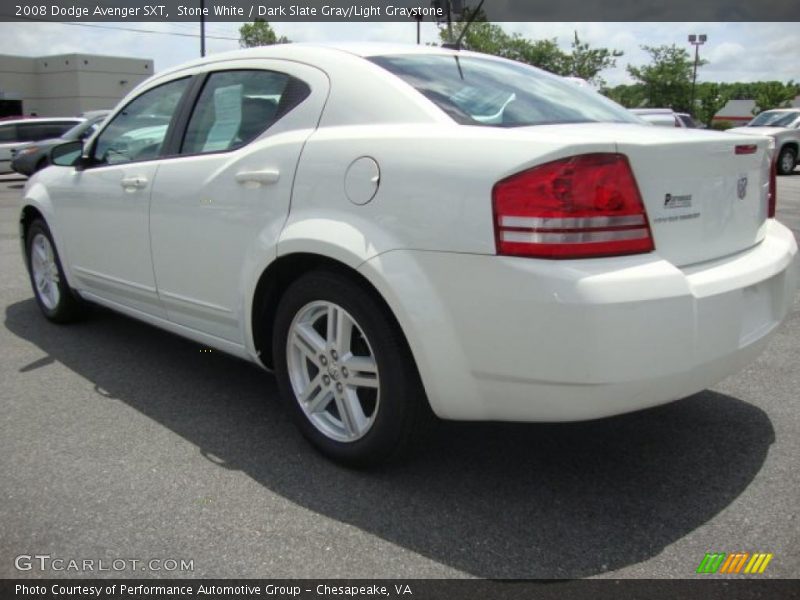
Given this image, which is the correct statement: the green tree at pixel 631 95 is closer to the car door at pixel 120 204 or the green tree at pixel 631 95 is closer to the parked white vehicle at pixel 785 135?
the parked white vehicle at pixel 785 135

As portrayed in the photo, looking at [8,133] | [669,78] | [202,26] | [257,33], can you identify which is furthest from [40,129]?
[669,78]

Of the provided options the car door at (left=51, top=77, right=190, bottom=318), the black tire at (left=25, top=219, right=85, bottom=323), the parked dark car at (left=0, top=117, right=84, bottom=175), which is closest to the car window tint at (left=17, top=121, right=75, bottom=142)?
the parked dark car at (left=0, top=117, right=84, bottom=175)

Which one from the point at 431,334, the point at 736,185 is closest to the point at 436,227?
the point at 431,334

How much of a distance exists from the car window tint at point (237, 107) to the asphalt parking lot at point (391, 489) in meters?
1.29

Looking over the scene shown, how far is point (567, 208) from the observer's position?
2229mm

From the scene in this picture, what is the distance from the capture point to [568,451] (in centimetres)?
304

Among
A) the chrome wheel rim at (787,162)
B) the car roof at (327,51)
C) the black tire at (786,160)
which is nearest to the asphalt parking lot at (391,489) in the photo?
the car roof at (327,51)

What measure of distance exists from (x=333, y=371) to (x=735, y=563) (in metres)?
1.53

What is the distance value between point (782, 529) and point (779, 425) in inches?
36.8

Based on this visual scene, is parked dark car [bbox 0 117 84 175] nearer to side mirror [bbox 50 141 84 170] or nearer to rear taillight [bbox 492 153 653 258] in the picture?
side mirror [bbox 50 141 84 170]

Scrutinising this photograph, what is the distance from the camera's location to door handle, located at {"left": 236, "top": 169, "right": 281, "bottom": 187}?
2.94m

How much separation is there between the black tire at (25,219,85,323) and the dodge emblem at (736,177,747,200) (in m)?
3.94

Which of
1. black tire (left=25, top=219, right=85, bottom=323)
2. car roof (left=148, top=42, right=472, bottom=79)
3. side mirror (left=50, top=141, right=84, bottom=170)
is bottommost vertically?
black tire (left=25, top=219, right=85, bottom=323)

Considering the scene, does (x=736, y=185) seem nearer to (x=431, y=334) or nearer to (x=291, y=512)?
(x=431, y=334)
